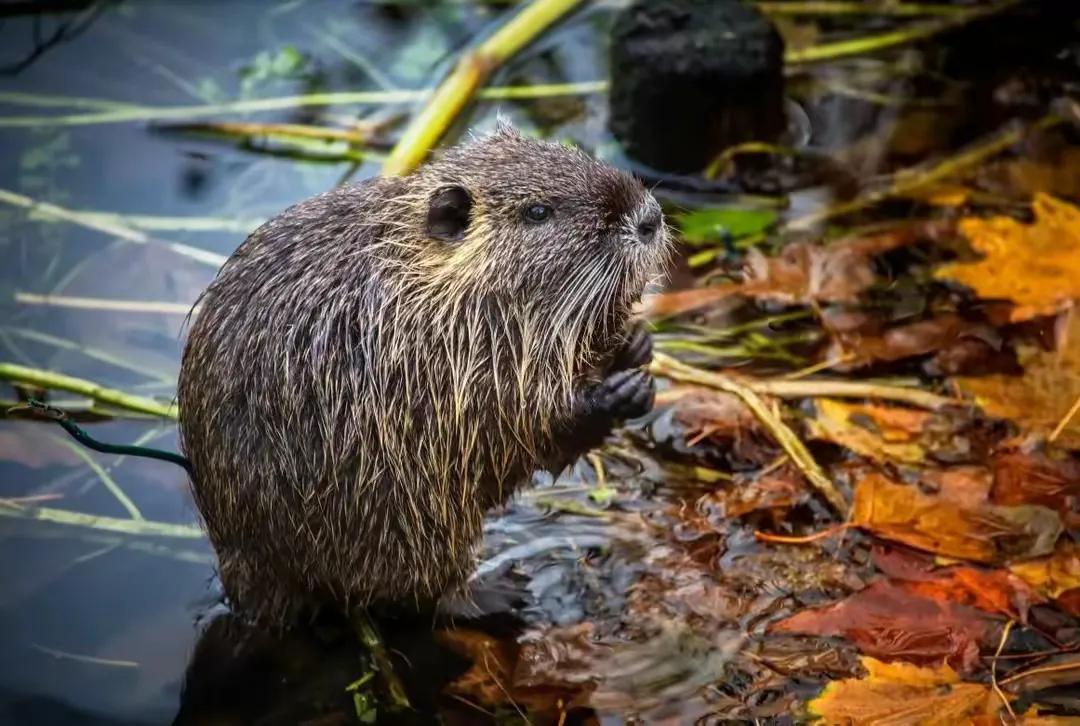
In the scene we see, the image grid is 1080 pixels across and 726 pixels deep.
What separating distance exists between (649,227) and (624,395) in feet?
1.19

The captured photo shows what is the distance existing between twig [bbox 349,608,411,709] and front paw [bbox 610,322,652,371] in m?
0.80

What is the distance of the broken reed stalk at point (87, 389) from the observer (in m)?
3.37

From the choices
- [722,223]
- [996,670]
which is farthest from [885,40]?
[996,670]

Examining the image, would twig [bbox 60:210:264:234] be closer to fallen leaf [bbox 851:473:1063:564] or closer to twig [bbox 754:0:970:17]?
fallen leaf [bbox 851:473:1063:564]

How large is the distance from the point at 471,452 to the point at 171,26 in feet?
10.3

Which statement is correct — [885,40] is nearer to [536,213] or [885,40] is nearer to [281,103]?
[281,103]

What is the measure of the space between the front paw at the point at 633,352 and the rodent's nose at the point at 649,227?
30 centimetres

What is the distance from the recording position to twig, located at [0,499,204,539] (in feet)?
10.5

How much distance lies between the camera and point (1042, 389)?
135 inches

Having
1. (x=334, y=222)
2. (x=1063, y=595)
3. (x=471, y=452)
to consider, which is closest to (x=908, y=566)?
(x=1063, y=595)

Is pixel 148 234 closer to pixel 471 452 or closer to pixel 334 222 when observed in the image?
pixel 334 222

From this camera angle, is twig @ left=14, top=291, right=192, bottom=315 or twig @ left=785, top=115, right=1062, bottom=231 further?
twig @ left=785, top=115, right=1062, bottom=231

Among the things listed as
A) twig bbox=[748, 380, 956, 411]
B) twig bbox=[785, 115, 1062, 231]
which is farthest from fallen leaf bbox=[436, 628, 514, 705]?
twig bbox=[785, 115, 1062, 231]

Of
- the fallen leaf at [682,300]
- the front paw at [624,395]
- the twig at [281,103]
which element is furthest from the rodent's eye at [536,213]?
the twig at [281,103]
